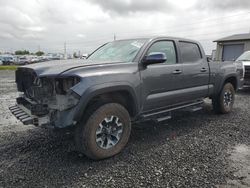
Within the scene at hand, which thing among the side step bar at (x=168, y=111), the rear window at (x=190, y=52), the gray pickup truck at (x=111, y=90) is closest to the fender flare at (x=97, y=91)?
the gray pickup truck at (x=111, y=90)

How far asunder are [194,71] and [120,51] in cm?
165

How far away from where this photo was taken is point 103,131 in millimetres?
3693

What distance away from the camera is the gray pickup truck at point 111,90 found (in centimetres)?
335

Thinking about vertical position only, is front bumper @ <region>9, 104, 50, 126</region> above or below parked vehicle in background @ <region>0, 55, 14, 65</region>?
below

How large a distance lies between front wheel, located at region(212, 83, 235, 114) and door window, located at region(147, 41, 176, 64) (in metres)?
2.08

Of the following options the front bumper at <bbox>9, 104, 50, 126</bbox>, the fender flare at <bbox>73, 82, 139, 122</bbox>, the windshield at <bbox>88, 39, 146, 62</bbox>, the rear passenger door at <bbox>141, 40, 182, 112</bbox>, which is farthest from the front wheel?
the front bumper at <bbox>9, 104, 50, 126</bbox>

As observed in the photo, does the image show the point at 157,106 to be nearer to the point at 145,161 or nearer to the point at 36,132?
the point at 145,161

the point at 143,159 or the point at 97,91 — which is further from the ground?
the point at 97,91

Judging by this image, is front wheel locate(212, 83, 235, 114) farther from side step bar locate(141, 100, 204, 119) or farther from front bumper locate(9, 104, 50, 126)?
front bumper locate(9, 104, 50, 126)

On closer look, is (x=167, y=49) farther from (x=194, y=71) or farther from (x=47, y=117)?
(x=47, y=117)

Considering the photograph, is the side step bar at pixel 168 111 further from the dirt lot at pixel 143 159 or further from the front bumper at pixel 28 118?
the front bumper at pixel 28 118

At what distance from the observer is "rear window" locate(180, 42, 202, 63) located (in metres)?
5.14

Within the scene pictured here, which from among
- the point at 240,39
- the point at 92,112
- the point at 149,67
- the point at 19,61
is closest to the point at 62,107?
the point at 92,112

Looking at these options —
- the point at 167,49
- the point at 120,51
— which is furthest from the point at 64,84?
the point at 167,49
